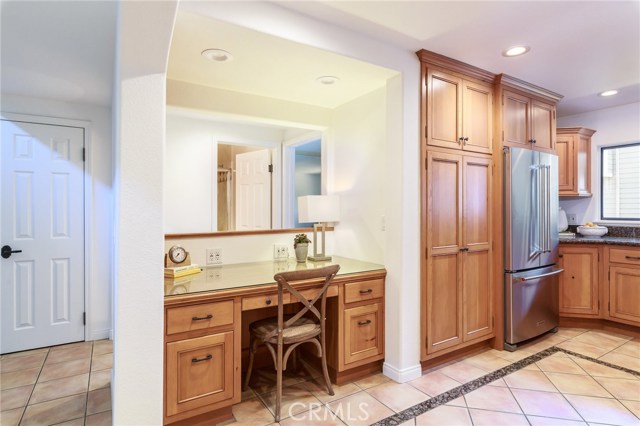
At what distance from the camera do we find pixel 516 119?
3.13m

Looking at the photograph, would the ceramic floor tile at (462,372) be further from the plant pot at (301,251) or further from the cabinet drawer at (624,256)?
the cabinet drawer at (624,256)

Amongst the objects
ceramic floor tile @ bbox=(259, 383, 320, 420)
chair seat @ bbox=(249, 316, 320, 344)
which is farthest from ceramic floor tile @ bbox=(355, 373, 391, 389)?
chair seat @ bbox=(249, 316, 320, 344)

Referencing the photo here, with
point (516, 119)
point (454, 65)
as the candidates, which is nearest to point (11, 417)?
point (454, 65)

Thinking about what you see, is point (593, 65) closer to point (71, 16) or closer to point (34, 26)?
point (71, 16)

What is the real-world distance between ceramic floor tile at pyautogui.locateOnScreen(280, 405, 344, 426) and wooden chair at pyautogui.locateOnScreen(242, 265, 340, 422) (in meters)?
0.09

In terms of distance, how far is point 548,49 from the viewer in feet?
8.30

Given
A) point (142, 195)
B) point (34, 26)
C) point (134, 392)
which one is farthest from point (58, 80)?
point (134, 392)

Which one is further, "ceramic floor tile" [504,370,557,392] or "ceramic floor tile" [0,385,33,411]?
"ceramic floor tile" [504,370,557,392]

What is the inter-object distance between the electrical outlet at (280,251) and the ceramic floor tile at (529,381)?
1.89 metres

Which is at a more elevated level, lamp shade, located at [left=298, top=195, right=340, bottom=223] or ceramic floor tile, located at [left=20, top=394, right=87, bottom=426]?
lamp shade, located at [left=298, top=195, right=340, bottom=223]

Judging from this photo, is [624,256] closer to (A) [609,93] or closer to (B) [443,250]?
(A) [609,93]

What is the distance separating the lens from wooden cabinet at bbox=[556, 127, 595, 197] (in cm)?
395

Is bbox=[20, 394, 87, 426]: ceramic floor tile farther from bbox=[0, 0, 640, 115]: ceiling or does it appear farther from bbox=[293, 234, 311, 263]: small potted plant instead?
bbox=[0, 0, 640, 115]: ceiling

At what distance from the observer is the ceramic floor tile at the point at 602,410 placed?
6.72ft
